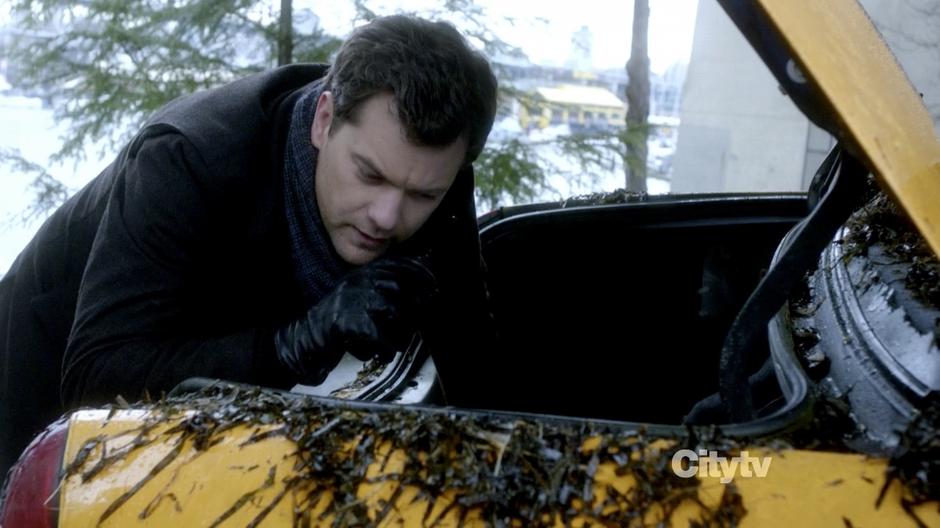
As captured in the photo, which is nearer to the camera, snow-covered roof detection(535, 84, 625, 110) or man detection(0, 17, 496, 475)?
man detection(0, 17, 496, 475)

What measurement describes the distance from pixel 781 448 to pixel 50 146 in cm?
599

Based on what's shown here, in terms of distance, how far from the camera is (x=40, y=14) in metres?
5.31

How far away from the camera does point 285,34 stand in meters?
5.29

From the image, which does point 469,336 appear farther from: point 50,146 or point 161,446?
point 50,146

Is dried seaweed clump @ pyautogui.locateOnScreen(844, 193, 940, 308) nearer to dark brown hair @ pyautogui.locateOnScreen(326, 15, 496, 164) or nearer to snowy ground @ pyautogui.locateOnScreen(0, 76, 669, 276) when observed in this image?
dark brown hair @ pyautogui.locateOnScreen(326, 15, 496, 164)

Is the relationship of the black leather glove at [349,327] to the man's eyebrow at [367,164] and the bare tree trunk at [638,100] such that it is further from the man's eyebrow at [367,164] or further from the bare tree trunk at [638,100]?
the bare tree trunk at [638,100]

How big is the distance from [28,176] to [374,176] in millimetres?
4798

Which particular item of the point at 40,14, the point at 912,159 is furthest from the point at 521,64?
the point at 912,159

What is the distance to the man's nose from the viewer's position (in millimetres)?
2055

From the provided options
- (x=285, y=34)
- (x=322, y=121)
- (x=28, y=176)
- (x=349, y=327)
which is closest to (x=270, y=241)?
(x=322, y=121)

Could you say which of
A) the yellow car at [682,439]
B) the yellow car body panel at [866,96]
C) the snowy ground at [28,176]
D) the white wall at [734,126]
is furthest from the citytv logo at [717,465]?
the white wall at [734,126]

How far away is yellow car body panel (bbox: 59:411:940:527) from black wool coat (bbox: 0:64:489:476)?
59 cm

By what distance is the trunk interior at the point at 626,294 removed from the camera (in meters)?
2.45

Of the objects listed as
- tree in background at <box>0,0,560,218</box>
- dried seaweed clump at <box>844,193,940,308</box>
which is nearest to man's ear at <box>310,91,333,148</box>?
dried seaweed clump at <box>844,193,940,308</box>
